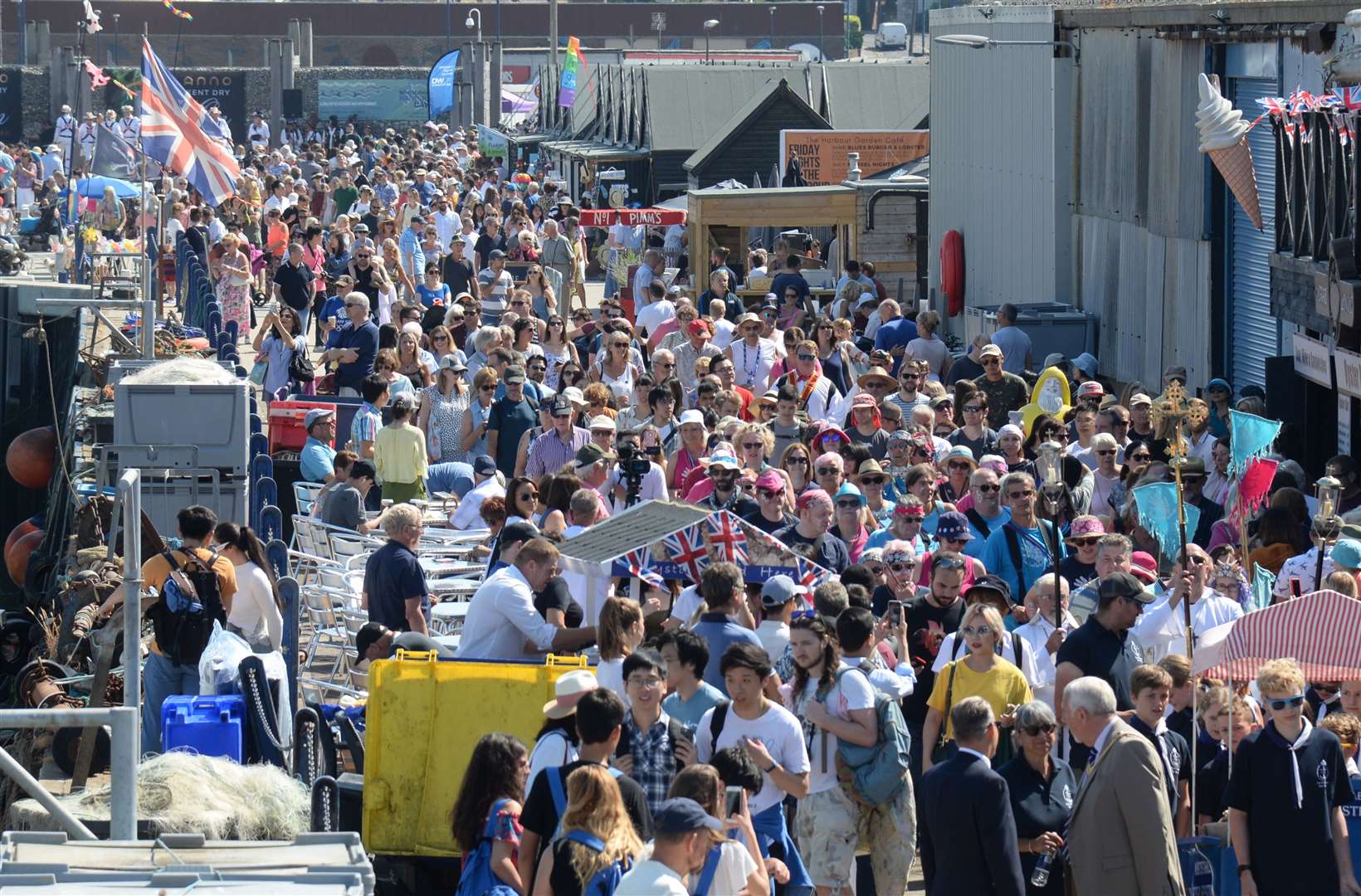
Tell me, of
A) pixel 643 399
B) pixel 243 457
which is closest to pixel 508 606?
pixel 243 457

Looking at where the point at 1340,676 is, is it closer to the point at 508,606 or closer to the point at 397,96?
the point at 508,606

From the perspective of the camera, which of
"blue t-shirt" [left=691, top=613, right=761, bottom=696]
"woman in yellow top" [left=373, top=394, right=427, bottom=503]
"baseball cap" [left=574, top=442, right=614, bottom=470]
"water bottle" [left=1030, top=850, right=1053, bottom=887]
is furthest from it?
"woman in yellow top" [left=373, top=394, right=427, bottom=503]

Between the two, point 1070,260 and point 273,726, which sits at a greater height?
point 1070,260

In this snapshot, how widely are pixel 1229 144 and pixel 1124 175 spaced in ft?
16.5

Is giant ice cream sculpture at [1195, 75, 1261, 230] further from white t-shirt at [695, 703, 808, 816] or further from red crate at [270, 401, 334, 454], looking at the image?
white t-shirt at [695, 703, 808, 816]

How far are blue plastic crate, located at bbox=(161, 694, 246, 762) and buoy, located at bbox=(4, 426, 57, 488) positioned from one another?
10817 millimetres

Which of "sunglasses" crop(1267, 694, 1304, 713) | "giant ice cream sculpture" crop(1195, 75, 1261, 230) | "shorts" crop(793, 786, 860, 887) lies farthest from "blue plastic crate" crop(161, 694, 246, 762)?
"giant ice cream sculpture" crop(1195, 75, 1261, 230)

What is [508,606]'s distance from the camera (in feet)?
28.9

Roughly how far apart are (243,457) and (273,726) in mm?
3754

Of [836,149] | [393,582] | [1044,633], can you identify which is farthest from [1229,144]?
[836,149]

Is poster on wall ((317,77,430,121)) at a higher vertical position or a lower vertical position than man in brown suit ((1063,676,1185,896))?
higher

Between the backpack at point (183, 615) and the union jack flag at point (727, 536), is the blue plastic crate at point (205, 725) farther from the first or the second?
the union jack flag at point (727, 536)

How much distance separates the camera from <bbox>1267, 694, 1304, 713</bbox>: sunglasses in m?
7.20

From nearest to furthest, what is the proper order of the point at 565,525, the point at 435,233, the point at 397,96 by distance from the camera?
1. the point at 565,525
2. the point at 435,233
3. the point at 397,96
